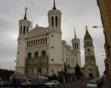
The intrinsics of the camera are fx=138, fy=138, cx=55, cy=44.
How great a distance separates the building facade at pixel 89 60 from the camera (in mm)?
63000

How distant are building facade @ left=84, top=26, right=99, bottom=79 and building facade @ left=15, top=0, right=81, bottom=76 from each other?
1650 cm

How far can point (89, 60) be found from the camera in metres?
68.6

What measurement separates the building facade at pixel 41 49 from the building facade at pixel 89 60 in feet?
54.1

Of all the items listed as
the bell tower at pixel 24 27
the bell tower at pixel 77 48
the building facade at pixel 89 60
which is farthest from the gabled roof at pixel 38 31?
the bell tower at pixel 77 48

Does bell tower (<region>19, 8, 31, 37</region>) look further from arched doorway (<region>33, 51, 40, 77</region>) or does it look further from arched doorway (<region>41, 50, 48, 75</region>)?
arched doorway (<region>41, 50, 48, 75</region>)

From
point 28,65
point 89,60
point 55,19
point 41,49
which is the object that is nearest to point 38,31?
point 41,49

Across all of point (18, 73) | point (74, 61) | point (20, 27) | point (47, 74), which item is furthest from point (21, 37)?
point (74, 61)

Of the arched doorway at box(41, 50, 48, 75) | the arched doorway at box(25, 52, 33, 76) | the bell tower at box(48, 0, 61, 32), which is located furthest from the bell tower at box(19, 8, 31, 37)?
the arched doorway at box(41, 50, 48, 75)

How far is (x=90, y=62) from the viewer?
67.1m

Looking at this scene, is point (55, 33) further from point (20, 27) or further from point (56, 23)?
point (20, 27)

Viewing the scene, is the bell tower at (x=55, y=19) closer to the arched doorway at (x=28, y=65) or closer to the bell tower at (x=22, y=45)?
the bell tower at (x=22, y=45)

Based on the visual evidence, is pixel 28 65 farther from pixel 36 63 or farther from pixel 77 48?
pixel 77 48

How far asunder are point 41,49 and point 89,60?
28732mm

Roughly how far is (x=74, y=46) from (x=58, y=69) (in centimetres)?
3608
